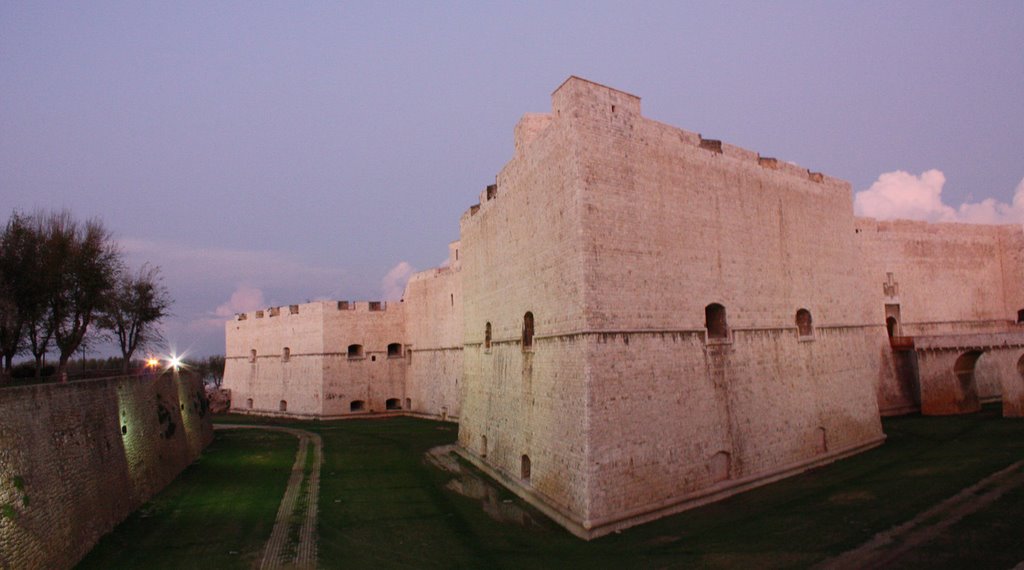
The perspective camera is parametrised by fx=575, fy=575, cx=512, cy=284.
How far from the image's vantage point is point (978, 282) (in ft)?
95.8

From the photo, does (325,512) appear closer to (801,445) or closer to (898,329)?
(801,445)

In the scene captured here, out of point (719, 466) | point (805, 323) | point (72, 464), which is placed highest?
point (805, 323)

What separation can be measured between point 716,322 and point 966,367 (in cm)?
1677

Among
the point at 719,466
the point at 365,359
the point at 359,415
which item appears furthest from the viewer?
the point at 365,359

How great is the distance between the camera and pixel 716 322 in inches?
594

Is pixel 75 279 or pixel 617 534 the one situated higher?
pixel 75 279

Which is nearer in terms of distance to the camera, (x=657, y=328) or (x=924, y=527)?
(x=924, y=527)

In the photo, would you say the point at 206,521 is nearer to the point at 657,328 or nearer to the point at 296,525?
the point at 296,525

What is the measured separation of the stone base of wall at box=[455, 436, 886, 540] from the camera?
1174cm

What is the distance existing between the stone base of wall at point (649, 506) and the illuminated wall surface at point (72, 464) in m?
9.29

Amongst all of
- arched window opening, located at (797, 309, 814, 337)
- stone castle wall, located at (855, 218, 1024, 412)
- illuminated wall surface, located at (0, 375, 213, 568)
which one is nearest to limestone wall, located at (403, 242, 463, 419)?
illuminated wall surface, located at (0, 375, 213, 568)

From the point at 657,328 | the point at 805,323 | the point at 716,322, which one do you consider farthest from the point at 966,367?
the point at 657,328

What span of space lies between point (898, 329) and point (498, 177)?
21.9 metres

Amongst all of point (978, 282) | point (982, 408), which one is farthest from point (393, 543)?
point (978, 282)
